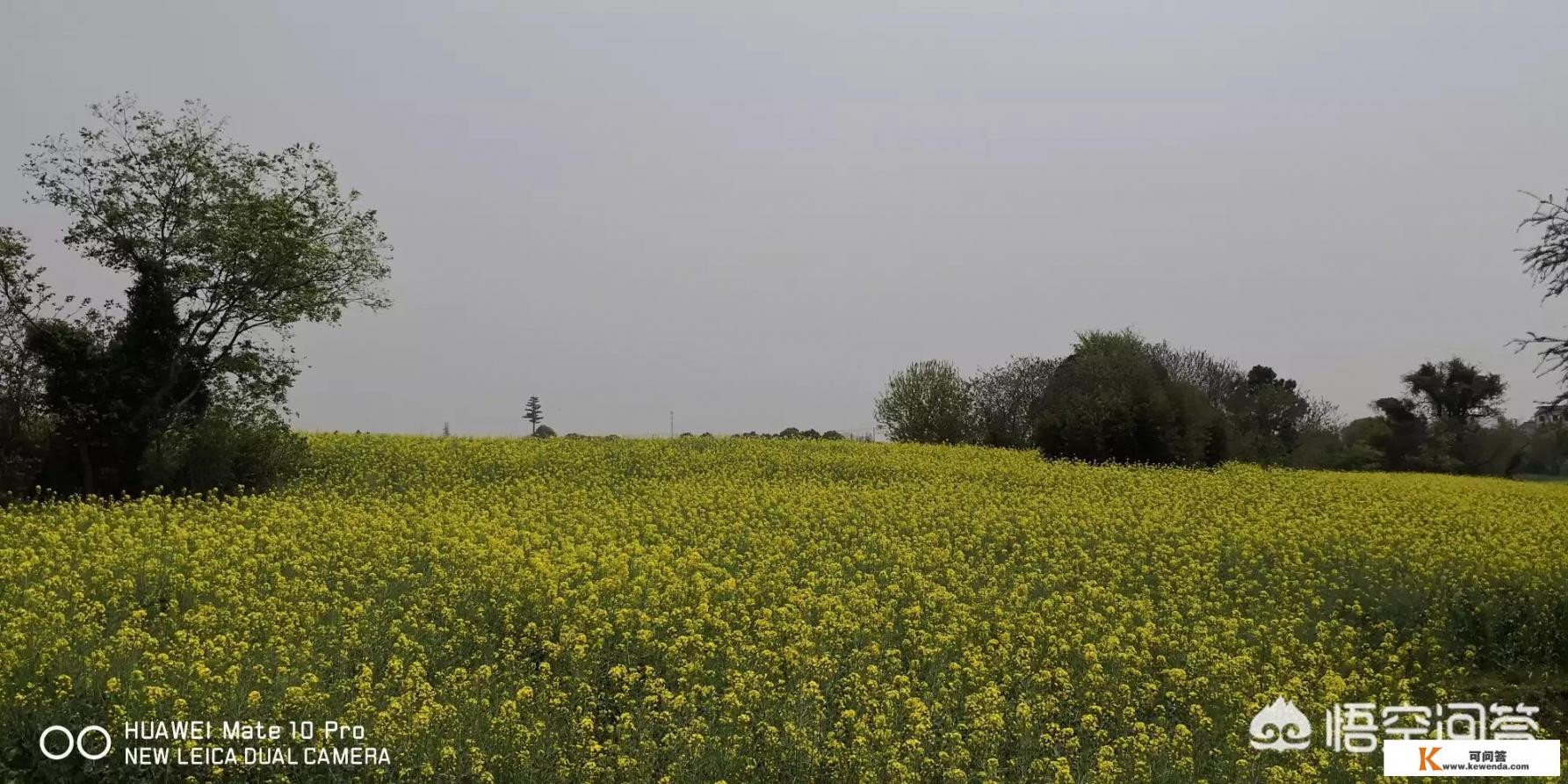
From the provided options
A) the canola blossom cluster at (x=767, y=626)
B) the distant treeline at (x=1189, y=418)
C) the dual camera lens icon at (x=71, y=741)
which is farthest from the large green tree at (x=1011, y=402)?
the dual camera lens icon at (x=71, y=741)

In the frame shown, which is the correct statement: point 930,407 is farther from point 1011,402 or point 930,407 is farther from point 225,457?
point 225,457

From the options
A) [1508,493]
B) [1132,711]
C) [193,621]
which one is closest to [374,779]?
[193,621]

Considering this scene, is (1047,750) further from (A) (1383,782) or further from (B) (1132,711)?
(A) (1383,782)

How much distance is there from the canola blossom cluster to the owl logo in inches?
4.8

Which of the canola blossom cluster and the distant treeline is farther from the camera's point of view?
the distant treeline

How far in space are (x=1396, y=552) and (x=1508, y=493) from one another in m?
15.0

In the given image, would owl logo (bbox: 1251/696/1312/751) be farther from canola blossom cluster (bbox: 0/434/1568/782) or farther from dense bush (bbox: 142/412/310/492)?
dense bush (bbox: 142/412/310/492)

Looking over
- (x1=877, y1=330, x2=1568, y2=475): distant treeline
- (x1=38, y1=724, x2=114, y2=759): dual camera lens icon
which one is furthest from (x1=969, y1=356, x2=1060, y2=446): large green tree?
(x1=38, y1=724, x2=114, y2=759): dual camera lens icon

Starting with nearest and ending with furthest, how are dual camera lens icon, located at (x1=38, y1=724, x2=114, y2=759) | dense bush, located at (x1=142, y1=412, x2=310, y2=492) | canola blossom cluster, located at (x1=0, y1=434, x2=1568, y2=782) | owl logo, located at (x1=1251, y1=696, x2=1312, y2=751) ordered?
dual camera lens icon, located at (x1=38, y1=724, x2=114, y2=759)
canola blossom cluster, located at (x1=0, y1=434, x2=1568, y2=782)
owl logo, located at (x1=1251, y1=696, x2=1312, y2=751)
dense bush, located at (x1=142, y1=412, x2=310, y2=492)

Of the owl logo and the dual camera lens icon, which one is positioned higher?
the dual camera lens icon

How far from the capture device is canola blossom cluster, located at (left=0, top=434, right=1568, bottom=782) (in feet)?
26.6

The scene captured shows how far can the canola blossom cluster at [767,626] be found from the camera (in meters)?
8.10

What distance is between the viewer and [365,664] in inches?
363

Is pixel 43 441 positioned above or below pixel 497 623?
above
